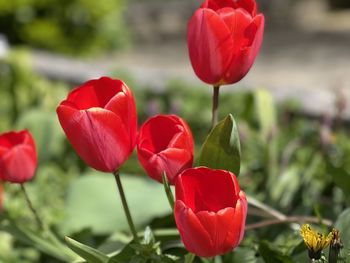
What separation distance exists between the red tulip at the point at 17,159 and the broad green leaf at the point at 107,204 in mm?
420

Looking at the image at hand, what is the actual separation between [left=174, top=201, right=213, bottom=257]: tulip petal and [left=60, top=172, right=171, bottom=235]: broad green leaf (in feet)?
2.23

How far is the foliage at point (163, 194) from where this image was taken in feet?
3.53

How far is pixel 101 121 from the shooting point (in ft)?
2.73

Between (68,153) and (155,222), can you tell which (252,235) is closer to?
(155,222)

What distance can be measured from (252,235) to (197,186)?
1.72 feet

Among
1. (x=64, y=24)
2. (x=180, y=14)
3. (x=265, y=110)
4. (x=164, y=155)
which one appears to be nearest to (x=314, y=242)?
(x=164, y=155)

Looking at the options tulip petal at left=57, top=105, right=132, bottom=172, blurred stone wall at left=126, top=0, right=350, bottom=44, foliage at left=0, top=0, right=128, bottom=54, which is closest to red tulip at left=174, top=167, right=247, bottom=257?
tulip petal at left=57, top=105, right=132, bottom=172

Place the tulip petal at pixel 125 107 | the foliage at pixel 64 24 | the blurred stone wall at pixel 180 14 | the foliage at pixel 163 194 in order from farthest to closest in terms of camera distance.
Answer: the blurred stone wall at pixel 180 14 → the foliage at pixel 64 24 → the foliage at pixel 163 194 → the tulip petal at pixel 125 107

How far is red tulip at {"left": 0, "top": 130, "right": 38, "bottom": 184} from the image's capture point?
981 millimetres

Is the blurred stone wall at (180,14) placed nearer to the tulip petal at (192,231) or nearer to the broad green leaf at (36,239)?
the broad green leaf at (36,239)

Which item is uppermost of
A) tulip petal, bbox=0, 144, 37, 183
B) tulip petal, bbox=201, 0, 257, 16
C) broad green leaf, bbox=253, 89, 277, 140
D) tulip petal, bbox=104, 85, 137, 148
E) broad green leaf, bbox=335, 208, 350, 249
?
tulip petal, bbox=201, 0, 257, 16

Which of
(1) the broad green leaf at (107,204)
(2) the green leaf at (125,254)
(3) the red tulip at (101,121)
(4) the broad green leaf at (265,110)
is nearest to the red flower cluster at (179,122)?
(3) the red tulip at (101,121)

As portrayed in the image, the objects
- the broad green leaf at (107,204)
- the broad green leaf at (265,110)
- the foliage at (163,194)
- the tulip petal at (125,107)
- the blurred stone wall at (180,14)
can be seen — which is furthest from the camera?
the blurred stone wall at (180,14)

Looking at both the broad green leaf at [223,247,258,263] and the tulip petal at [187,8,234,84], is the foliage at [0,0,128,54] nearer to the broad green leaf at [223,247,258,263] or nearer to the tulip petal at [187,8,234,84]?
the broad green leaf at [223,247,258,263]
